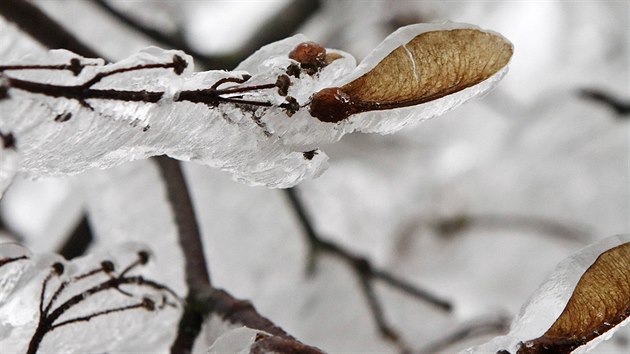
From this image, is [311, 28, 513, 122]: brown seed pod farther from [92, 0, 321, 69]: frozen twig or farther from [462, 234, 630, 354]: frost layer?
[92, 0, 321, 69]: frozen twig

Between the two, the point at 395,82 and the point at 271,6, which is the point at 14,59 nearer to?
the point at 395,82

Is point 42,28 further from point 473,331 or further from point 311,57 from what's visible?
point 473,331

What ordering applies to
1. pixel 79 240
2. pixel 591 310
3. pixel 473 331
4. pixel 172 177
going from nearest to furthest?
pixel 591 310 → pixel 172 177 → pixel 473 331 → pixel 79 240

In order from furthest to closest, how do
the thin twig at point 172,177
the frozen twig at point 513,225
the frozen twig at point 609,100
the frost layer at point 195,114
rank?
the frozen twig at point 513,225, the frozen twig at point 609,100, the thin twig at point 172,177, the frost layer at point 195,114

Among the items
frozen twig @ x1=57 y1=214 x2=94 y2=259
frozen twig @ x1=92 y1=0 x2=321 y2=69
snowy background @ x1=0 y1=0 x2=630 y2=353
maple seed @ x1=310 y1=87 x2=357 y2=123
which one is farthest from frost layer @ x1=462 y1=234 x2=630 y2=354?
frozen twig @ x1=57 y1=214 x2=94 y2=259

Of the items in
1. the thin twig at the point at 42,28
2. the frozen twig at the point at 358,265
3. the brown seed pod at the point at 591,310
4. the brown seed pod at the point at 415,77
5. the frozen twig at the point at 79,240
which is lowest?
the brown seed pod at the point at 591,310

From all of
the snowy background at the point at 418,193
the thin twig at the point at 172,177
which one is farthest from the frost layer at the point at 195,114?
the snowy background at the point at 418,193

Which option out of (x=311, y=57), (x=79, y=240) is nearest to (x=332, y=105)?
(x=311, y=57)

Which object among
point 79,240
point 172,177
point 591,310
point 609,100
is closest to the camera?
point 591,310

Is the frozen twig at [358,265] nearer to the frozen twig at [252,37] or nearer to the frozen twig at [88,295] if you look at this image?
the frozen twig at [252,37]
